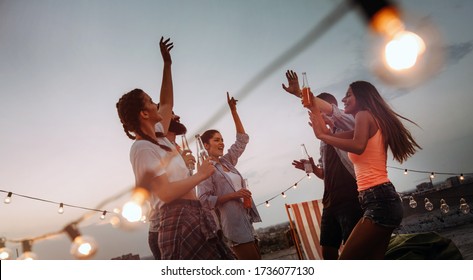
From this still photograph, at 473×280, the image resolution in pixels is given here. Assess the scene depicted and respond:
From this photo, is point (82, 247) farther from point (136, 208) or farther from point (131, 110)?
point (131, 110)

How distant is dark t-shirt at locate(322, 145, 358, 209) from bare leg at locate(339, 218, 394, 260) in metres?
0.52

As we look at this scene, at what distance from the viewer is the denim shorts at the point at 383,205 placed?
1.55 meters

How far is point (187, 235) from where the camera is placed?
4.71 feet

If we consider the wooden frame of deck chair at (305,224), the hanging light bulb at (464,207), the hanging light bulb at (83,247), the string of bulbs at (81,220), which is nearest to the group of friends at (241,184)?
the string of bulbs at (81,220)

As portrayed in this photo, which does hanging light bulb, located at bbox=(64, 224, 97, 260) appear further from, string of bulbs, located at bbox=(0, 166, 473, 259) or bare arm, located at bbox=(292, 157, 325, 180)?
bare arm, located at bbox=(292, 157, 325, 180)

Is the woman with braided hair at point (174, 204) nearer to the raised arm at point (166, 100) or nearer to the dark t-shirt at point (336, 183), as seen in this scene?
the raised arm at point (166, 100)

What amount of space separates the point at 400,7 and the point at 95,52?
2.59m

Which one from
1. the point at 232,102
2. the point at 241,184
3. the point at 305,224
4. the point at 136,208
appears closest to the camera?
the point at 136,208

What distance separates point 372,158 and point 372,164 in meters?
0.04

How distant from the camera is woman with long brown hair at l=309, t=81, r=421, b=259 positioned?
1.55 m

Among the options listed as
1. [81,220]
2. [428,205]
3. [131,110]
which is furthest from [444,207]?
[81,220]

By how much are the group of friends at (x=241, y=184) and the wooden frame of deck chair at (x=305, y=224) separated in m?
1.22

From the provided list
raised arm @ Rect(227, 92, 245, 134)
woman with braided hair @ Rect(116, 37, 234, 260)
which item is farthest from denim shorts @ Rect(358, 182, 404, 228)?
raised arm @ Rect(227, 92, 245, 134)

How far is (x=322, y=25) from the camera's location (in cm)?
283
